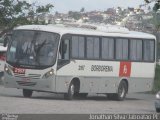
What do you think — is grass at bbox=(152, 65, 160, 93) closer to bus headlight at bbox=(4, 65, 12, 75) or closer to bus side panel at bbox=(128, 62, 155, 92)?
bus side panel at bbox=(128, 62, 155, 92)

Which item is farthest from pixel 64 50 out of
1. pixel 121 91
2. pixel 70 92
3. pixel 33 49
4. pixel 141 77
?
pixel 141 77

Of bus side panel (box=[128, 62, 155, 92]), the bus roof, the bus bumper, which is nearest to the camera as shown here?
the bus bumper

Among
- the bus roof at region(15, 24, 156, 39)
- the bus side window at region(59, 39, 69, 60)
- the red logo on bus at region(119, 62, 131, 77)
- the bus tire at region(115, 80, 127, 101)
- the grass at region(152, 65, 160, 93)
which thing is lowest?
the grass at region(152, 65, 160, 93)

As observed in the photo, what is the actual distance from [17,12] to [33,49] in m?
24.4

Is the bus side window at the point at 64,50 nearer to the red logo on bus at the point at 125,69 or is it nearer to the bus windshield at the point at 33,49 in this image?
the bus windshield at the point at 33,49

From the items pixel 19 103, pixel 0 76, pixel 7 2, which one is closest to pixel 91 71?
pixel 19 103

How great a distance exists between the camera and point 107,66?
3462cm

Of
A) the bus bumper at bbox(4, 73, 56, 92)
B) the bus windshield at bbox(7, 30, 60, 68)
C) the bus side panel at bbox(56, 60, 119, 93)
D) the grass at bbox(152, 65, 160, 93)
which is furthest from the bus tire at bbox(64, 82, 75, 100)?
the grass at bbox(152, 65, 160, 93)

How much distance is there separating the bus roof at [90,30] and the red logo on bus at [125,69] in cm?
124

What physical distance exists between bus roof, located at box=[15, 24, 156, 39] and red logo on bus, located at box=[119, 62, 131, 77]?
4.08ft

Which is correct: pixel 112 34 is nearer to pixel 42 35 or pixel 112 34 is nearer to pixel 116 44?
pixel 116 44

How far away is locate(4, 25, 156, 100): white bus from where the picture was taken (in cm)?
3173

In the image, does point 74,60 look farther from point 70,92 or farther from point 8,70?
point 8,70

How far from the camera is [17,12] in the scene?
5606cm
